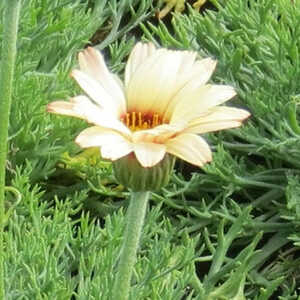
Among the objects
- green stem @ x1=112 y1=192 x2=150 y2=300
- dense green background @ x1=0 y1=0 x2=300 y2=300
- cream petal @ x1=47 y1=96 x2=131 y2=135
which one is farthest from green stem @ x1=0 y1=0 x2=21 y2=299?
dense green background @ x1=0 y1=0 x2=300 y2=300

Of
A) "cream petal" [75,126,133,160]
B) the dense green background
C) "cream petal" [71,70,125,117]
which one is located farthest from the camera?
the dense green background

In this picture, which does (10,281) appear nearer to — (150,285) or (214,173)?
(150,285)

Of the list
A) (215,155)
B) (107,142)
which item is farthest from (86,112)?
(215,155)

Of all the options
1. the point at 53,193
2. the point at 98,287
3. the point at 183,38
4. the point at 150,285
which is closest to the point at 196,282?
the point at 150,285

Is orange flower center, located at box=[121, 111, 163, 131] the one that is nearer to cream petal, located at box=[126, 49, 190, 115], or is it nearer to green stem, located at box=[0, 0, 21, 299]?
cream petal, located at box=[126, 49, 190, 115]

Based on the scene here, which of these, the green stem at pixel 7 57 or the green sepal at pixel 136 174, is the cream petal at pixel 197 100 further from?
the green stem at pixel 7 57

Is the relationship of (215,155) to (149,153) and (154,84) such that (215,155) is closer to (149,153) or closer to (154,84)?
(154,84)

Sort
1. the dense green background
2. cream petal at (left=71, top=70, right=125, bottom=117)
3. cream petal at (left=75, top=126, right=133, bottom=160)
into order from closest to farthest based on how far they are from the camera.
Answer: cream petal at (left=75, top=126, right=133, bottom=160), cream petal at (left=71, top=70, right=125, bottom=117), the dense green background

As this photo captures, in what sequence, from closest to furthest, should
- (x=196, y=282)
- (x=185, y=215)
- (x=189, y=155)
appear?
(x=189, y=155), (x=196, y=282), (x=185, y=215)
